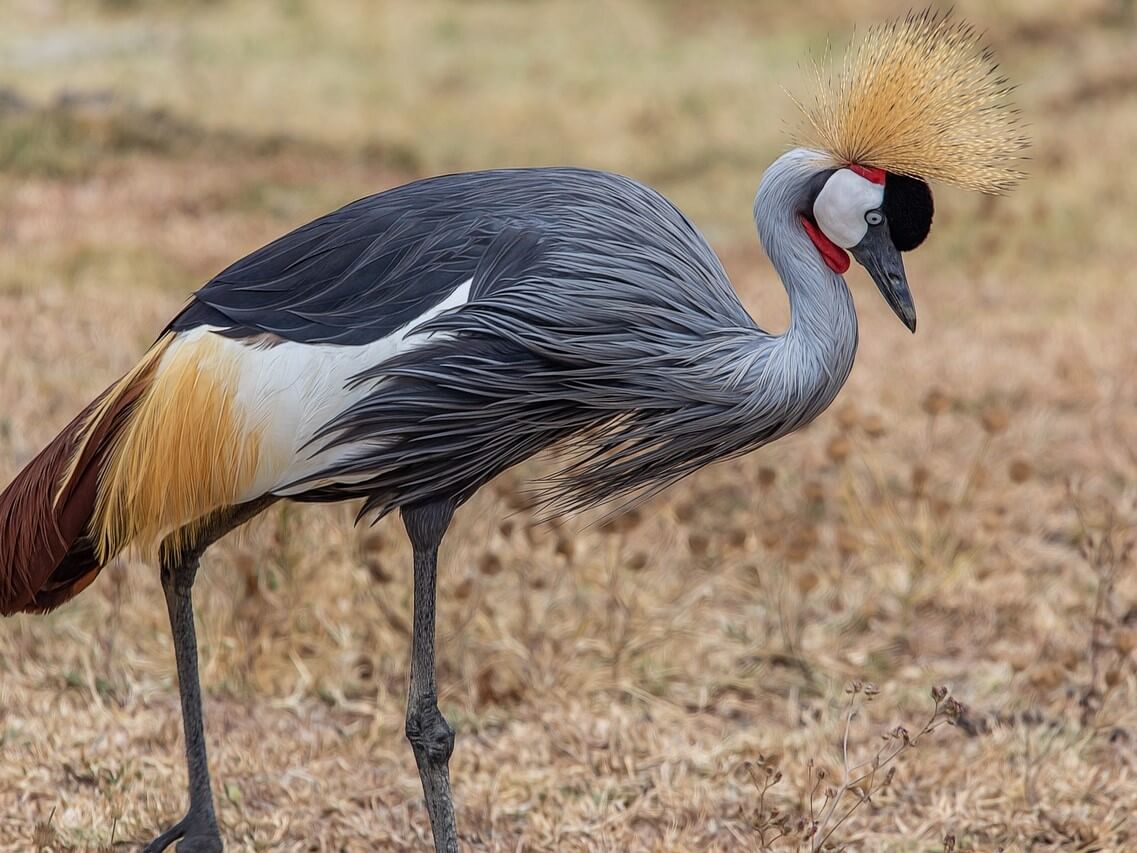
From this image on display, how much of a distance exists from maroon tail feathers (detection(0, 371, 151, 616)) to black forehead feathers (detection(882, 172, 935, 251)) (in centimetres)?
153

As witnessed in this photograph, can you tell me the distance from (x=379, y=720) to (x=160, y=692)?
2.08ft

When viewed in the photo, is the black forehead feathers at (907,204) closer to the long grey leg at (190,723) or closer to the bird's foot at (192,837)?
the long grey leg at (190,723)

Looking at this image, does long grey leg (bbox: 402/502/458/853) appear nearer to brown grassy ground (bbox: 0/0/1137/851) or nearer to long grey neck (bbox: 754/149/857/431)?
brown grassy ground (bbox: 0/0/1137/851)

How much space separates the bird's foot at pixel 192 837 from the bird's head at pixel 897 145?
1.79 metres

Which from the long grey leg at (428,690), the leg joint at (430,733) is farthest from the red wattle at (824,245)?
the leg joint at (430,733)

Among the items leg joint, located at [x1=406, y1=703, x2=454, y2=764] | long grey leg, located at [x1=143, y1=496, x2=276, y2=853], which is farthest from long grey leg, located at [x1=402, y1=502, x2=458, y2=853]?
long grey leg, located at [x1=143, y1=496, x2=276, y2=853]

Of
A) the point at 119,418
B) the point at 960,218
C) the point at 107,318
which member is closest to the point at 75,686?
the point at 119,418

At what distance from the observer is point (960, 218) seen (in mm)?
10289

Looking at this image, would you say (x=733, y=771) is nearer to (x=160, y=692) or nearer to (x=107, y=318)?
(x=160, y=692)

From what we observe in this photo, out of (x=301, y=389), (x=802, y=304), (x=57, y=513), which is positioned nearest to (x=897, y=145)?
(x=802, y=304)

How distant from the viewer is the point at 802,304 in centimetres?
295

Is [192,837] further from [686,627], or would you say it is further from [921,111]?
[921,111]

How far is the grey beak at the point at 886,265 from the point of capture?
2.99 m

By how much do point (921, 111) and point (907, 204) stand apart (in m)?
0.18
